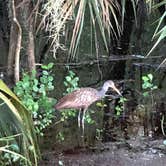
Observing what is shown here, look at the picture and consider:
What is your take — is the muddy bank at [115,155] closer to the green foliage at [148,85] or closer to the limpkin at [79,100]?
the limpkin at [79,100]

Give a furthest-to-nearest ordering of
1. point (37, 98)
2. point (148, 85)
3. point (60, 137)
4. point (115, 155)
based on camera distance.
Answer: point (148, 85) → point (37, 98) → point (60, 137) → point (115, 155)

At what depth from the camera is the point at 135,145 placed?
4.26 metres

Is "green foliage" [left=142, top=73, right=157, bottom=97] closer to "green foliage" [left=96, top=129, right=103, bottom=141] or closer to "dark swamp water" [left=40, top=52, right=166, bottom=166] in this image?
"dark swamp water" [left=40, top=52, right=166, bottom=166]

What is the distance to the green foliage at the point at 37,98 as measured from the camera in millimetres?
4365

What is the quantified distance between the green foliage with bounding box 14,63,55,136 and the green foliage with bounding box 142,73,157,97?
85 centimetres

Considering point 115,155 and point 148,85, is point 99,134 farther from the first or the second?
point 148,85

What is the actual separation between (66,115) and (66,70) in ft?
3.73

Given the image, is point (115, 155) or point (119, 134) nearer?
point (115, 155)

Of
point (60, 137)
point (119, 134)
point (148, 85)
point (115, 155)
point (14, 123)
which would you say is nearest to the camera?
point (14, 123)

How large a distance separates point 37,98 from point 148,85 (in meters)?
1.01

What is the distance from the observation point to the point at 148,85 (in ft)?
16.2

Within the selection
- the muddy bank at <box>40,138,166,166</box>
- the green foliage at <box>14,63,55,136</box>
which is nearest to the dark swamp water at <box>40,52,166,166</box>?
the muddy bank at <box>40,138,166,166</box>

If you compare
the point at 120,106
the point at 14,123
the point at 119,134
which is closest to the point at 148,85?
the point at 120,106

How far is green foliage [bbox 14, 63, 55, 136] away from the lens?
14.3ft
